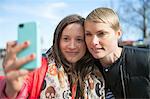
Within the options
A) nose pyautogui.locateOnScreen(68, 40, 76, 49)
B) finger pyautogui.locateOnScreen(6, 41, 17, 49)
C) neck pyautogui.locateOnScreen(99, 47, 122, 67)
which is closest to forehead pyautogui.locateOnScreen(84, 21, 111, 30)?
nose pyautogui.locateOnScreen(68, 40, 76, 49)

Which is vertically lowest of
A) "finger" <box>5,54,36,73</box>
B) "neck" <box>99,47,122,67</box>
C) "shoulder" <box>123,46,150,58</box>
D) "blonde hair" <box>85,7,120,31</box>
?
"neck" <box>99,47,122,67</box>

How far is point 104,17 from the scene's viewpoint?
85.7 inches

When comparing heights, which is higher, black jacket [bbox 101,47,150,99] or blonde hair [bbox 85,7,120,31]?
blonde hair [bbox 85,7,120,31]

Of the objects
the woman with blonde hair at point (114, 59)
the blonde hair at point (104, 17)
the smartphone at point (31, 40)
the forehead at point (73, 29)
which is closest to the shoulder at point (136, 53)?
the woman with blonde hair at point (114, 59)

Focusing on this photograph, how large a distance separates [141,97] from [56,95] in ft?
2.22

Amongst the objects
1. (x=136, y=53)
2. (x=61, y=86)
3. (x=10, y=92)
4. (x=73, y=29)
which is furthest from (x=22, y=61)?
(x=136, y=53)

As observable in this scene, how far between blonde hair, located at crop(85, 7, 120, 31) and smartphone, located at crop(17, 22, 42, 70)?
813 millimetres

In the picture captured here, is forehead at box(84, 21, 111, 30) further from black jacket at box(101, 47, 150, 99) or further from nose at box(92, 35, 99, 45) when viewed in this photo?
black jacket at box(101, 47, 150, 99)

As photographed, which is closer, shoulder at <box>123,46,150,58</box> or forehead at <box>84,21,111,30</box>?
forehead at <box>84,21,111,30</box>

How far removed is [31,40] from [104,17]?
37.3 inches

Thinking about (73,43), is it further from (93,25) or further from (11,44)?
(11,44)

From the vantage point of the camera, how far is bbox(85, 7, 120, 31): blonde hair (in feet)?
7.04

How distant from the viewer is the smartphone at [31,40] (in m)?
1.31

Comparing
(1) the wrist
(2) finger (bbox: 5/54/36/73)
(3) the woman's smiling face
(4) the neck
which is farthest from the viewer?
(4) the neck
